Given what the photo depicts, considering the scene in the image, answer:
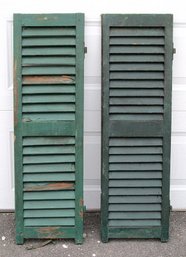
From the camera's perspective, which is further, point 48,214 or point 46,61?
point 48,214

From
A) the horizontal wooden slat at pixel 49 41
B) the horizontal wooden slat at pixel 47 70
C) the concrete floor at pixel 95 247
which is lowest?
the concrete floor at pixel 95 247

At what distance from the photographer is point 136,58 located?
322 centimetres

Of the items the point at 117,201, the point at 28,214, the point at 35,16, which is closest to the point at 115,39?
the point at 35,16

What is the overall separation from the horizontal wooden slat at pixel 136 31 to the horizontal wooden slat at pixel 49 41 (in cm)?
28

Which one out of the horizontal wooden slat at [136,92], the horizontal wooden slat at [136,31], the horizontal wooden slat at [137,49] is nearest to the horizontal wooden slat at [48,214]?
the horizontal wooden slat at [136,92]

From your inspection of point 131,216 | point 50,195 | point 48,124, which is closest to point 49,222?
point 50,195

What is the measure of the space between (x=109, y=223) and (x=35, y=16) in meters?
1.48

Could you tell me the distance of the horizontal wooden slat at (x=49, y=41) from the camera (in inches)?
125

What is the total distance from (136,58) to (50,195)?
3.59 feet

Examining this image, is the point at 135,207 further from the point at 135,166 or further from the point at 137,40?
the point at 137,40

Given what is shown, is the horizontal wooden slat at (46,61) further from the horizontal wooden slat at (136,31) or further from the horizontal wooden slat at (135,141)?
the horizontal wooden slat at (135,141)

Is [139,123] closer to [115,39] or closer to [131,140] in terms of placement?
[131,140]

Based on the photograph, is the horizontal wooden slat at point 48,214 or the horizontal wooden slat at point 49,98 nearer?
the horizontal wooden slat at point 49,98

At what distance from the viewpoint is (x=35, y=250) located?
10.8ft
